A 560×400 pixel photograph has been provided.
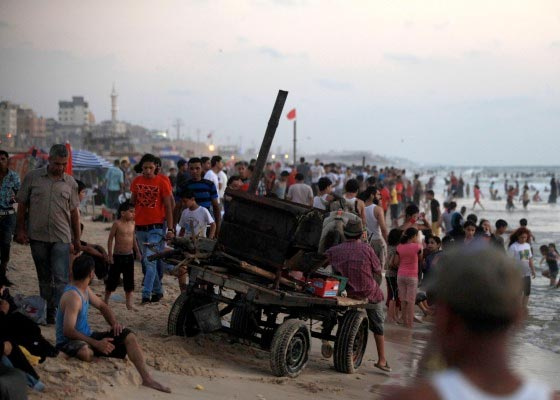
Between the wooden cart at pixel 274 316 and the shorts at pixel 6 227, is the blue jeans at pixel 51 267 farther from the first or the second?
the shorts at pixel 6 227

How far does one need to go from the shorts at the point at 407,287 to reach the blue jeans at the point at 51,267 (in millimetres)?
5161

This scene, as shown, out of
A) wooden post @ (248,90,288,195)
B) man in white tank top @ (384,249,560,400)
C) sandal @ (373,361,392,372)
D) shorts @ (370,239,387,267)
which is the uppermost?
wooden post @ (248,90,288,195)

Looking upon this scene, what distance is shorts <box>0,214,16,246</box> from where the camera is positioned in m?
10.5

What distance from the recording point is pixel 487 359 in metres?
2.20

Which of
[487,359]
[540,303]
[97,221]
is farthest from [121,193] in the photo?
[487,359]

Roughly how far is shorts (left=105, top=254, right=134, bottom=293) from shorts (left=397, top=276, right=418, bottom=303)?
3.95 m

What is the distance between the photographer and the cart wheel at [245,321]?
27.3 ft

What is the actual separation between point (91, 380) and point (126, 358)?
2.24 ft

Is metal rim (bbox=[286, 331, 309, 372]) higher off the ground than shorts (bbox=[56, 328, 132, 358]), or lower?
lower

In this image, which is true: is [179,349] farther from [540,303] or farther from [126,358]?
[540,303]

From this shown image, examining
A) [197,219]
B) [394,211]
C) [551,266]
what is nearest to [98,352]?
[197,219]

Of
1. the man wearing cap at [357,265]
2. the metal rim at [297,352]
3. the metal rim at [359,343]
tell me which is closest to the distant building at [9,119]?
the man wearing cap at [357,265]

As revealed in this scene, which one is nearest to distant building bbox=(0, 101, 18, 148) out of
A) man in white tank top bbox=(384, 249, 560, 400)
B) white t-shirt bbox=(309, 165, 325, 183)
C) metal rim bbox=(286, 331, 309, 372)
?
white t-shirt bbox=(309, 165, 325, 183)

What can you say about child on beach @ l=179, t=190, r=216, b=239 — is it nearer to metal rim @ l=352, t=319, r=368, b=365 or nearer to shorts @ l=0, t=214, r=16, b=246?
shorts @ l=0, t=214, r=16, b=246
